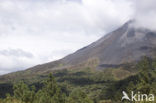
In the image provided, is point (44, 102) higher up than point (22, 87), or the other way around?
point (22, 87)

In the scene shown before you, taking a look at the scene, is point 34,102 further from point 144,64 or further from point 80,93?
point 144,64

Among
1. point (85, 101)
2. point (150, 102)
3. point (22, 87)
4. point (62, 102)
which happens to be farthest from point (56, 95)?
point (150, 102)

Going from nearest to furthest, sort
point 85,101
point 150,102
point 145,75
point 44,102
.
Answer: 1. point 150,102
2. point 44,102
3. point 145,75
4. point 85,101

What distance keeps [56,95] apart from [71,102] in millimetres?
22231

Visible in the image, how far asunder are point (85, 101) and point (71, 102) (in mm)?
7434

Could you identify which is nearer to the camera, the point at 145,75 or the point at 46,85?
the point at 46,85

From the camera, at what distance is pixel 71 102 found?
3184 inches

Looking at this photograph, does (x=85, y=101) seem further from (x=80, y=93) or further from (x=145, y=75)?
(x=145, y=75)

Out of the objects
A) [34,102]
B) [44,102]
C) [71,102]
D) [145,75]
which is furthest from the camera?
[71,102]

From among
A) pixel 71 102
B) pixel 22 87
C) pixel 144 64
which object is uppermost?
pixel 144 64

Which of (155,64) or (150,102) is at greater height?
(155,64)

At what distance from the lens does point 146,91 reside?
59469mm

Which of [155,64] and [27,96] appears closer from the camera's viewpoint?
[27,96]

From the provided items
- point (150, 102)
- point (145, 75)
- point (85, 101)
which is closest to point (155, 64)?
point (145, 75)
